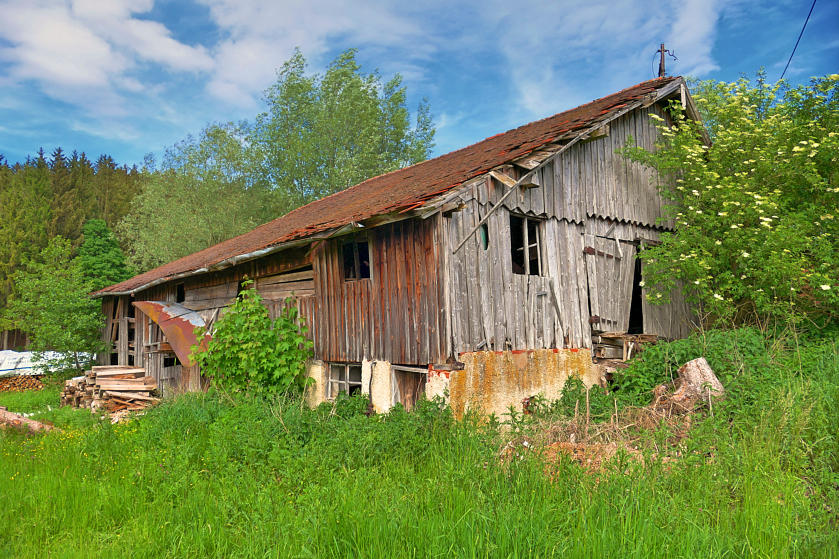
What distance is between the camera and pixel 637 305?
478 inches

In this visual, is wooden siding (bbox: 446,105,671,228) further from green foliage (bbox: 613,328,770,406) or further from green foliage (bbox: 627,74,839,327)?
green foliage (bbox: 613,328,770,406)

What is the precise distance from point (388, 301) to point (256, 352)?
8.85ft

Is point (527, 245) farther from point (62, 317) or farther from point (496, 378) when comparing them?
point (62, 317)

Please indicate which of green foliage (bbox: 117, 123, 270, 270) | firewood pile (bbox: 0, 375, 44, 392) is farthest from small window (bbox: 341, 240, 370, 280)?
green foliage (bbox: 117, 123, 270, 270)

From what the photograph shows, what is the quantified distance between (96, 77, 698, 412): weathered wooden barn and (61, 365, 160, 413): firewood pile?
107 inches

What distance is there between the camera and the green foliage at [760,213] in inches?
344

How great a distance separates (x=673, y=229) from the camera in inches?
459

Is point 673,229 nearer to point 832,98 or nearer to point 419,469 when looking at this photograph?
point 832,98

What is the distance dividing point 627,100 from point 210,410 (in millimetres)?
9302

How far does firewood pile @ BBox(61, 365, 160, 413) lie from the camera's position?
41.9ft

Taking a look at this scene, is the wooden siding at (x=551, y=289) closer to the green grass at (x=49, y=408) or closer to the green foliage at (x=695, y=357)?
the green foliage at (x=695, y=357)

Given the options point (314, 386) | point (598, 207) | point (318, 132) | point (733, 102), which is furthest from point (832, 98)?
point (318, 132)

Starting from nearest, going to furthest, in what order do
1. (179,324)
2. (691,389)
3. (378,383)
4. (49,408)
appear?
(691,389) → (378,383) → (179,324) → (49,408)

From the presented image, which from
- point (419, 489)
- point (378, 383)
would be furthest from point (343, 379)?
point (419, 489)
